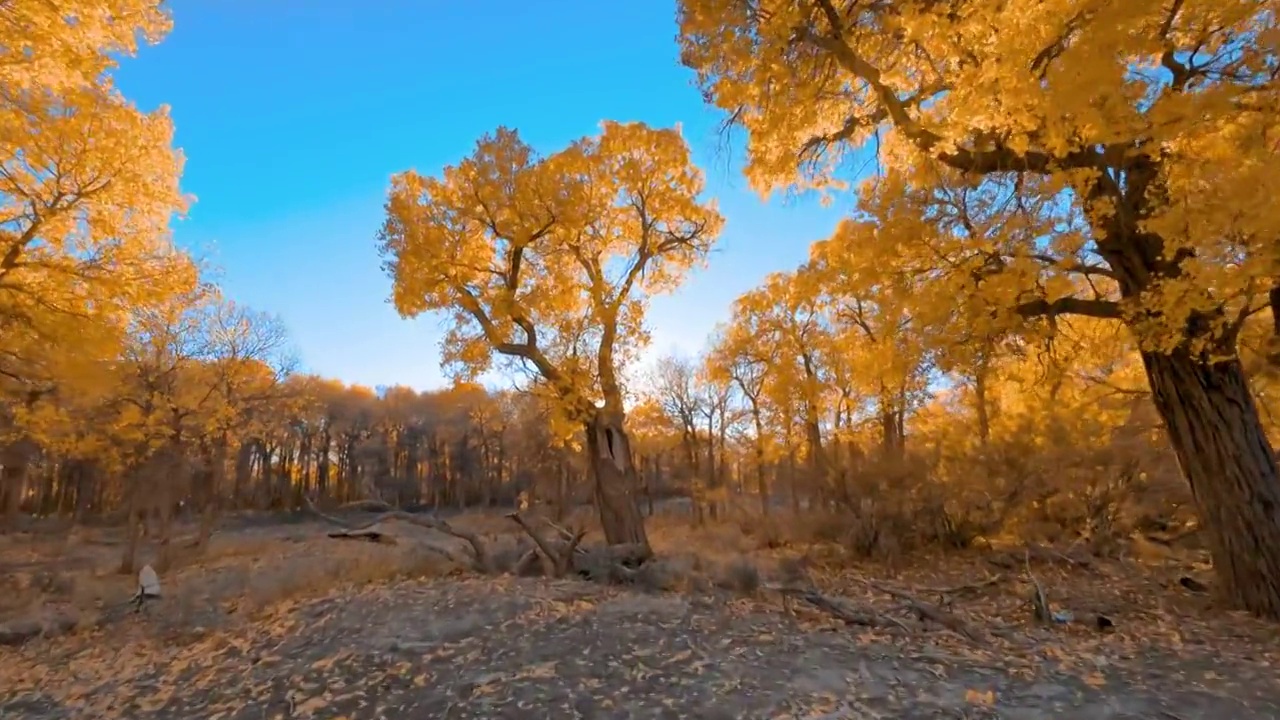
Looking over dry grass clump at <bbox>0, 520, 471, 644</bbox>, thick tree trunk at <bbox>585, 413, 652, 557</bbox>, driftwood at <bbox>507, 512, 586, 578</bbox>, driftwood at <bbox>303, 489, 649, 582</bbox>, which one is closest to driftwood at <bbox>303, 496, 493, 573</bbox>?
driftwood at <bbox>303, 489, 649, 582</bbox>

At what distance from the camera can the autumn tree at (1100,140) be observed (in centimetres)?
462

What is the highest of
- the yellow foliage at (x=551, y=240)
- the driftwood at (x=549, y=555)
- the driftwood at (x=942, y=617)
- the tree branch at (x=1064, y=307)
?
the yellow foliage at (x=551, y=240)

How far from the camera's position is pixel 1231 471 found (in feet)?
20.8

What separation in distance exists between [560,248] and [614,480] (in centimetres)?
432

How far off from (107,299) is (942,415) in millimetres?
15037

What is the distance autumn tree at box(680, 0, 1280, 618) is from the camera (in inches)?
182

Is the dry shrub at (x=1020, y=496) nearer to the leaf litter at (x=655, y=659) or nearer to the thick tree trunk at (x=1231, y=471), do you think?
the leaf litter at (x=655, y=659)

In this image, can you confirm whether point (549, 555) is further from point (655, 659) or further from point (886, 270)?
point (886, 270)

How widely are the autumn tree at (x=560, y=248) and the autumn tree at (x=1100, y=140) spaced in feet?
15.6

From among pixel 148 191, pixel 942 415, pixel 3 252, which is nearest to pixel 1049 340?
pixel 942 415

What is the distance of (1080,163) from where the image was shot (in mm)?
6102

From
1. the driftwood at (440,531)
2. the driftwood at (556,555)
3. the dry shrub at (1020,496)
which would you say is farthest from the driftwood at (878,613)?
the dry shrub at (1020,496)

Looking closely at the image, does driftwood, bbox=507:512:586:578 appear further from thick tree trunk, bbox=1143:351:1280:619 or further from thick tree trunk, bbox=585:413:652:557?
thick tree trunk, bbox=1143:351:1280:619

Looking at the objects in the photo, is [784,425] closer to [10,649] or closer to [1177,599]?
[1177,599]
